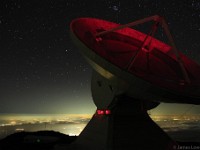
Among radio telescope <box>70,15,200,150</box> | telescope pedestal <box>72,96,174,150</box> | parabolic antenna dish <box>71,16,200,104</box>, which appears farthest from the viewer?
telescope pedestal <box>72,96,174,150</box>

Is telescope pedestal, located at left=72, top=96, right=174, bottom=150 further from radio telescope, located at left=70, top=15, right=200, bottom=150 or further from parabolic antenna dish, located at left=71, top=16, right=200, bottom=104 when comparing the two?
parabolic antenna dish, located at left=71, top=16, right=200, bottom=104

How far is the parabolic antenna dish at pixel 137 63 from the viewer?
1581 cm

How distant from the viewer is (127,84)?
1659 cm

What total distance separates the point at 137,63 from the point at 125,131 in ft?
16.8

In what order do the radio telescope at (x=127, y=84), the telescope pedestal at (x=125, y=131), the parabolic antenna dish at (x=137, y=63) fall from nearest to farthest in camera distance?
the parabolic antenna dish at (x=137, y=63), the radio telescope at (x=127, y=84), the telescope pedestal at (x=125, y=131)

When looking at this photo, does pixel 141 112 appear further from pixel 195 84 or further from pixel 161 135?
pixel 195 84

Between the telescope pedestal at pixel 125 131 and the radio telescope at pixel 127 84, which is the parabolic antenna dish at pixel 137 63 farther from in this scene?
the telescope pedestal at pixel 125 131

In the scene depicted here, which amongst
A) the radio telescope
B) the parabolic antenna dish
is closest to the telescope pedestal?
the radio telescope

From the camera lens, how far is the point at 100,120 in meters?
21.8

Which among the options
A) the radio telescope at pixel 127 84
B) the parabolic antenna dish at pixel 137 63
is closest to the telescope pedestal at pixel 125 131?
the radio telescope at pixel 127 84

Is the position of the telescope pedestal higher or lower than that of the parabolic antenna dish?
lower

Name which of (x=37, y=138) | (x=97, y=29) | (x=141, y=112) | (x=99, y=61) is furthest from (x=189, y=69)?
(x=37, y=138)

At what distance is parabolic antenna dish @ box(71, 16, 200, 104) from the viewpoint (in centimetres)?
1581

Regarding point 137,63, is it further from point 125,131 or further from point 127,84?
point 125,131
